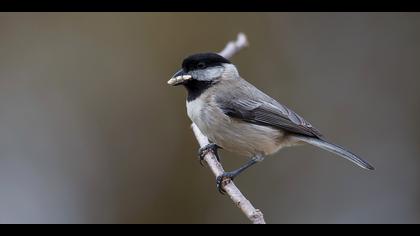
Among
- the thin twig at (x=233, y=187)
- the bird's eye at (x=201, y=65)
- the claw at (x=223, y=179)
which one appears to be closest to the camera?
the thin twig at (x=233, y=187)

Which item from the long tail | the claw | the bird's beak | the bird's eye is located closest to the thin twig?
the claw

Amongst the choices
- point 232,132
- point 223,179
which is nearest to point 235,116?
point 232,132

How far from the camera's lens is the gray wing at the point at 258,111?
4.48 metres

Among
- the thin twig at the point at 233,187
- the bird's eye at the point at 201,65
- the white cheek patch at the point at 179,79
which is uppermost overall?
the bird's eye at the point at 201,65

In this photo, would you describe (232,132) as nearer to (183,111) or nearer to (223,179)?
(223,179)

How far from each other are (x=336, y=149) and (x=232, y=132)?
78cm

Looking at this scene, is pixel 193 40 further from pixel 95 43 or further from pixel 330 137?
pixel 330 137

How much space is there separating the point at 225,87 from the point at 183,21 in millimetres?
2439

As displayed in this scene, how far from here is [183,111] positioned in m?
6.66

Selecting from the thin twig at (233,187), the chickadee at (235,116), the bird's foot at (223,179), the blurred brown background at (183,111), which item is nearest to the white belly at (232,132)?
the chickadee at (235,116)

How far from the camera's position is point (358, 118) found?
276 inches

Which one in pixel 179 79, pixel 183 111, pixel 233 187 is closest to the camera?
pixel 233 187

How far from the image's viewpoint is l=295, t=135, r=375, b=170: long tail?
A: 167 inches

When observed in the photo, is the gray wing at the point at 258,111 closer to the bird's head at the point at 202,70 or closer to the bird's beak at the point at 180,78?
the bird's head at the point at 202,70
